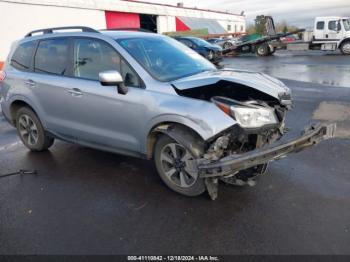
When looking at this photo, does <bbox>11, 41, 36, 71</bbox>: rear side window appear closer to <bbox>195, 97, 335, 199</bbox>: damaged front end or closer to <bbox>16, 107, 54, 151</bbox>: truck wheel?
<bbox>16, 107, 54, 151</bbox>: truck wheel

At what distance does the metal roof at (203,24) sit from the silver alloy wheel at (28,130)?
46.0 metres

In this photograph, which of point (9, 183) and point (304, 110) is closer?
point (9, 183)

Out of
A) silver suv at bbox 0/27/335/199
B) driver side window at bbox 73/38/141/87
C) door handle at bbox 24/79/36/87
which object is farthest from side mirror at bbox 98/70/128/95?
door handle at bbox 24/79/36/87

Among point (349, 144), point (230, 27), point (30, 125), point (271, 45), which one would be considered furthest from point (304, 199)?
point (230, 27)

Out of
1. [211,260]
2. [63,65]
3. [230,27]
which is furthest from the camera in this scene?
[230,27]

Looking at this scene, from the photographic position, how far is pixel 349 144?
17.5ft

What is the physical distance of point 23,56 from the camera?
5508 mm

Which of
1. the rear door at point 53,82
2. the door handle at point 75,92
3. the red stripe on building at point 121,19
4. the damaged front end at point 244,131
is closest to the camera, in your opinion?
the damaged front end at point 244,131

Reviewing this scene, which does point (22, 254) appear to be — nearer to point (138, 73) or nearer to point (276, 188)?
point (138, 73)

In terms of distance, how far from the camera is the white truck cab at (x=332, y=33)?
76.7 ft

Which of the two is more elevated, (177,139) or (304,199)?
(177,139)

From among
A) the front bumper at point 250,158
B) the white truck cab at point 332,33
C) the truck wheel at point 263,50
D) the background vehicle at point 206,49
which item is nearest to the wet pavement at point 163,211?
the front bumper at point 250,158

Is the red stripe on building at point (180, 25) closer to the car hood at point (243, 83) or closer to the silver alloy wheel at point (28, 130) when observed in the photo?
the silver alloy wheel at point (28, 130)

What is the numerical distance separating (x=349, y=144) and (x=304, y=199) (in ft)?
7.01
